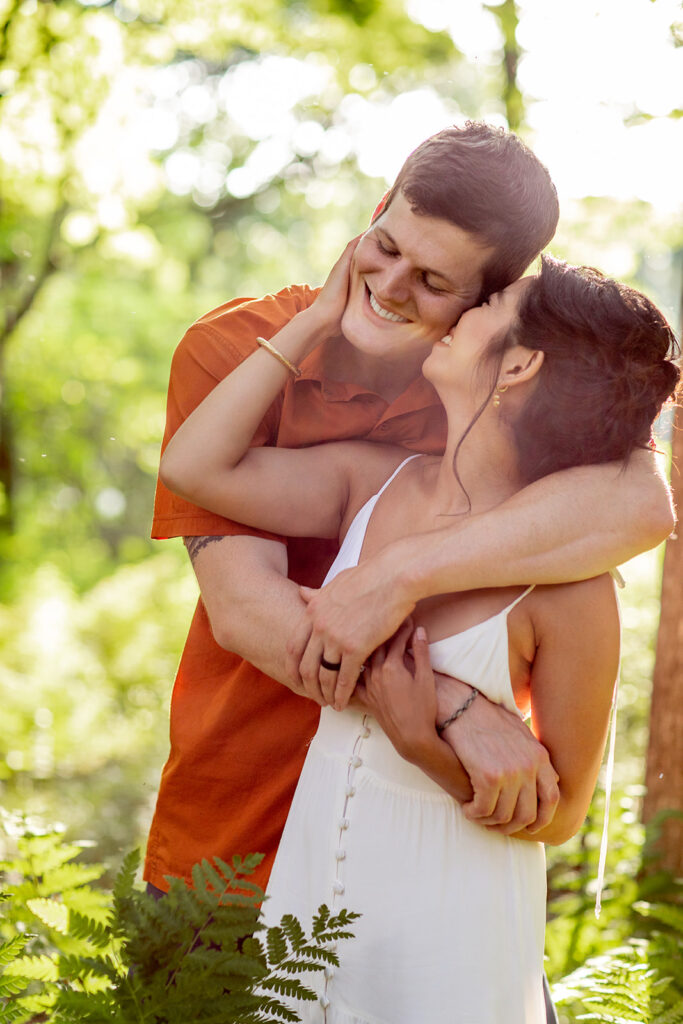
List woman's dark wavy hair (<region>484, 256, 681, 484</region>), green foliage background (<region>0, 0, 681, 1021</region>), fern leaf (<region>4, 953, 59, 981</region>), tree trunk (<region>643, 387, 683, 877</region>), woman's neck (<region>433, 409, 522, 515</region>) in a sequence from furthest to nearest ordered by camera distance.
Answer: green foliage background (<region>0, 0, 681, 1021</region>) → tree trunk (<region>643, 387, 683, 877</region>) → fern leaf (<region>4, 953, 59, 981</region>) → woman's neck (<region>433, 409, 522, 515</region>) → woman's dark wavy hair (<region>484, 256, 681, 484</region>)

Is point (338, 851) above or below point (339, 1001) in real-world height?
above

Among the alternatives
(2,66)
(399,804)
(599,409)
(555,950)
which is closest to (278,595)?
(399,804)

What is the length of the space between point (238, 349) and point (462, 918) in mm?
1294

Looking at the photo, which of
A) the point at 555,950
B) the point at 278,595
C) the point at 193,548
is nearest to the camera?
the point at 278,595

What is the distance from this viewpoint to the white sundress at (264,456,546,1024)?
171 centimetres

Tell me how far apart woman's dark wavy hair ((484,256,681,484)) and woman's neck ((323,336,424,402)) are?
37 cm

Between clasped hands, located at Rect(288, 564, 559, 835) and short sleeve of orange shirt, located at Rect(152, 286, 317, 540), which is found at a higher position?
short sleeve of orange shirt, located at Rect(152, 286, 317, 540)

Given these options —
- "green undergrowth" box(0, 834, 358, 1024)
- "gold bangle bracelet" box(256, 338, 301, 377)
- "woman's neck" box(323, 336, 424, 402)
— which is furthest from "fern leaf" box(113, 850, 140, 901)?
"woman's neck" box(323, 336, 424, 402)

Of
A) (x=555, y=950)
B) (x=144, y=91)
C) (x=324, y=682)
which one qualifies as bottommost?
(x=555, y=950)

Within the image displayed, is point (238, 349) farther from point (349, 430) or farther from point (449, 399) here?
point (449, 399)

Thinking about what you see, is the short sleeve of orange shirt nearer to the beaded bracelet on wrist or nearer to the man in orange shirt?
the man in orange shirt

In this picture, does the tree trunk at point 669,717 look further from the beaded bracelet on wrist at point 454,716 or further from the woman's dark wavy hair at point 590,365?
the beaded bracelet on wrist at point 454,716

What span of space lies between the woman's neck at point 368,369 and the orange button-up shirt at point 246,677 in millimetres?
25

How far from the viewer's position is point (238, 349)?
212 cm
